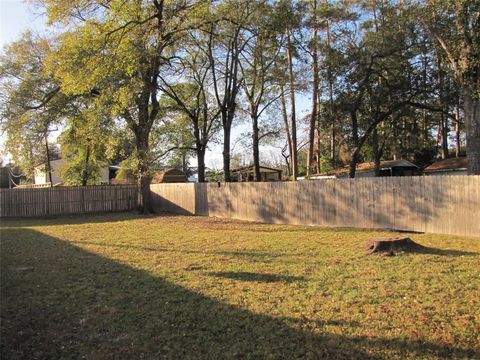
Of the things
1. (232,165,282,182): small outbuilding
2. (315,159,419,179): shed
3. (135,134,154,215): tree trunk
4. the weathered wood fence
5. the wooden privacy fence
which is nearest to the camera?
the wooden privacy fence

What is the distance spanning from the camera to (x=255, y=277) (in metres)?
6.53

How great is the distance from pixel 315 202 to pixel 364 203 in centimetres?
202

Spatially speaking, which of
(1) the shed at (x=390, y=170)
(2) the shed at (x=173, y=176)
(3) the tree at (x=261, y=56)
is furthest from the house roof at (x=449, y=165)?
(2) the shed at (x=173, y=176)

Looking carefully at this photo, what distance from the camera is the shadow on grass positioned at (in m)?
6.32

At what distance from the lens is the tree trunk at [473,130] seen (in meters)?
15.7

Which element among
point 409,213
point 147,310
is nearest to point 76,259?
point 147,310

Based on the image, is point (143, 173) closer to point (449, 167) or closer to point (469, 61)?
point (469, 61)

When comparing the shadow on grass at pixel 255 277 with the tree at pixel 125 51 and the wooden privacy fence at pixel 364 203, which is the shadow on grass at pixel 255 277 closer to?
the wooden privacy fence at pixel 364 203

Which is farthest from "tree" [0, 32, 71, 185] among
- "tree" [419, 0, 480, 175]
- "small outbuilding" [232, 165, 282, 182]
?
"small outbuilding" [232, 165, 282, 182]

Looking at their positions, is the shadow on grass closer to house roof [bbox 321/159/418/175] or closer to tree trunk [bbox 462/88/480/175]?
tree trunk [bbox 462/88/480/175]

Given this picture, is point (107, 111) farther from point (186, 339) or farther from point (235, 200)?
point (186, 339)

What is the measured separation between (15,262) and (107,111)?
1298 cm

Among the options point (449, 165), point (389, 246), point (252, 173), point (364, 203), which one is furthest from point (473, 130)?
point (252, 173)

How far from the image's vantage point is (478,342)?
3805mm
